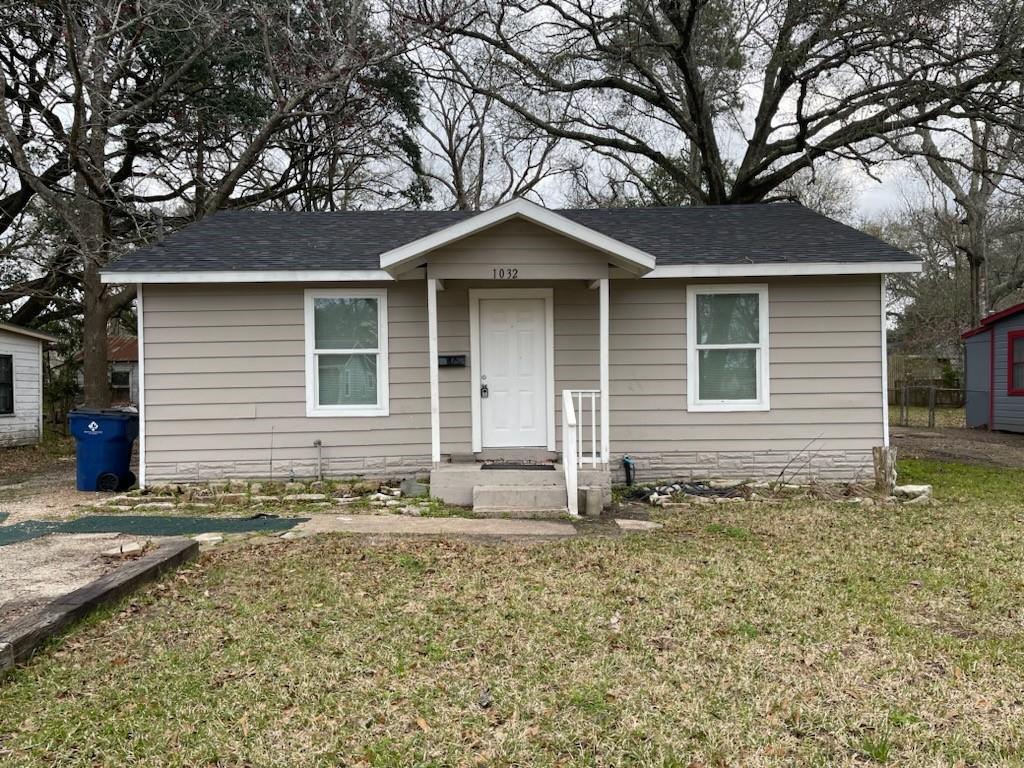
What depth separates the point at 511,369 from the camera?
8.92 meters

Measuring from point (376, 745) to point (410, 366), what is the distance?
6358mm

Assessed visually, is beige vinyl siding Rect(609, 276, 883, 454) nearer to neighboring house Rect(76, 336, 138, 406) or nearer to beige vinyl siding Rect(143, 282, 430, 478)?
beige vinyl siding Rect(143, 282, 430, 478)

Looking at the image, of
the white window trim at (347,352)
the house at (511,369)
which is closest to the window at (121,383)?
Result: the house at (511,369)

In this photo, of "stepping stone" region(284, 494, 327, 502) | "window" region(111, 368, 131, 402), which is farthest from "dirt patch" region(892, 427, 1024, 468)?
"window" region(111, 368, 131, 402)

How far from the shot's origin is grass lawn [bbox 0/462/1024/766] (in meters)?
2.75

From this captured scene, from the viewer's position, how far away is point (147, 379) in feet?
28.7

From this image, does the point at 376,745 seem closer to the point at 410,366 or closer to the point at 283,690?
the point at 283,690

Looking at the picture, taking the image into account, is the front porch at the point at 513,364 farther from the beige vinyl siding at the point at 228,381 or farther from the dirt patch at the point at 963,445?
the dirt patch at the point at 963,445

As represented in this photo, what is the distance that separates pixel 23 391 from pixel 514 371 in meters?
12.5

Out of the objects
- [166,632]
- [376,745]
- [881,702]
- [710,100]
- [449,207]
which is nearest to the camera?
[376,745]

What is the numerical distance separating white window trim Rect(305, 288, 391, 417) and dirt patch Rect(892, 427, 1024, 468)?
8.95 meters

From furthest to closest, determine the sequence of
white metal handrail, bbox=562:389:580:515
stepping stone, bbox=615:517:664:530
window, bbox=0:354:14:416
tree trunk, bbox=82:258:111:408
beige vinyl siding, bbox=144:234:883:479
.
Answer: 1. window, bbox=0:354:14:416
2. tree trunk, bbox=82:258:111:408
3. beige vinyl siding, bbox=144:234:883:479
4. white metal handrail, bbox=562:389:580:515
5. stepping stone, bbox=615:517:664:530

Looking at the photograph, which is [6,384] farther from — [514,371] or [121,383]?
[121,383]

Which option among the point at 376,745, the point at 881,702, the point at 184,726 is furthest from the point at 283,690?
the point at 881,702
